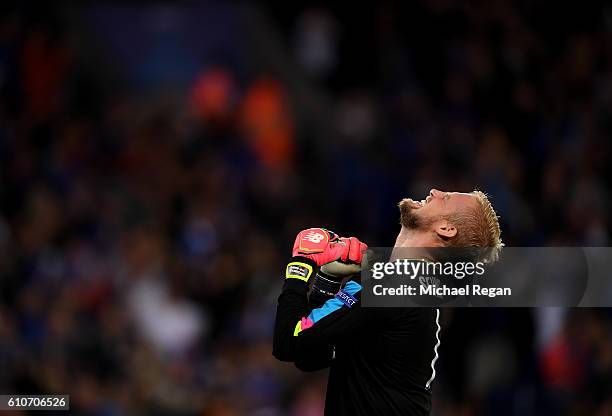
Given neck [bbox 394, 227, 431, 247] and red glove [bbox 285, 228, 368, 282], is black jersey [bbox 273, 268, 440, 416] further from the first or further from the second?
neck [bbox 394, 227, 431, 247]

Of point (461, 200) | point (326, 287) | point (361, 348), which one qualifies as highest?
point (461, 200)

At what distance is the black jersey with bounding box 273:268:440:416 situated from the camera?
3.88 meters

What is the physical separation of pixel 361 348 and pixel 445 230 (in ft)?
1.66

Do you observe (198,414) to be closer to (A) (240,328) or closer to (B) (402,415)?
(A) (240,328)

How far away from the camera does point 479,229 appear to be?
4.08 m

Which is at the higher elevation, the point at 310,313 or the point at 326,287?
the point at 326,287

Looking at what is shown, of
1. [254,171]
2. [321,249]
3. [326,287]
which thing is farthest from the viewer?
[254,171]

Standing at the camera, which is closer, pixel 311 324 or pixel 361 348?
pixel 311 324

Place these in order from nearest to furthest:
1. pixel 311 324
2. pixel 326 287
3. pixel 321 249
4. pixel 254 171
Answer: pixel 311 324 < pixel 321 249 < pixel 326 287 < pixel 254 171

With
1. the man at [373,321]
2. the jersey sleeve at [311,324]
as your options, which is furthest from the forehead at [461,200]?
the jersey sleeve at [311,324]

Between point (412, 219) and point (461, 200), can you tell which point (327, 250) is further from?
point (461, 200)

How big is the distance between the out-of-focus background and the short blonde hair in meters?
3.20

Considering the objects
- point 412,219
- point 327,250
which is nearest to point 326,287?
point 327,250

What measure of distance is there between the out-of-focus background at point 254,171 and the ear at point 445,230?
3332 millimetres
